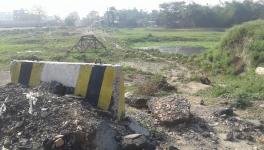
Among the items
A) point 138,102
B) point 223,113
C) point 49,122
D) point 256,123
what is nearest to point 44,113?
point 49,122

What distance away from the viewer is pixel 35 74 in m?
9.70

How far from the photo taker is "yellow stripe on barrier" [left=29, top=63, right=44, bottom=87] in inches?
378

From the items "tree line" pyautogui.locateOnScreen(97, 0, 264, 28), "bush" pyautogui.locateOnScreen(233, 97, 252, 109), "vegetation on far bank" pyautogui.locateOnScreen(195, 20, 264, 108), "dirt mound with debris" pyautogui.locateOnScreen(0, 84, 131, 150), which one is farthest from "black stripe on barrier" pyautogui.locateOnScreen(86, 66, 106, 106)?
"tree line" pyautogui.locateOnScreen(97, 0, 264, 28)

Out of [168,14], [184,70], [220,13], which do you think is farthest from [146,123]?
[168,14]

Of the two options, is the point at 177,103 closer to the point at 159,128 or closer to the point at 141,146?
the point at 159,128

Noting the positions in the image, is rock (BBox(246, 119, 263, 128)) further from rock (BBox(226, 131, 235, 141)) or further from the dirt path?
the dirt path

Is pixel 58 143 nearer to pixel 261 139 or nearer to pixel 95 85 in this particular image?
pixel 95 85

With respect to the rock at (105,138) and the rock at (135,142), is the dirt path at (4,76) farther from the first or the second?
the rock at (135,142)

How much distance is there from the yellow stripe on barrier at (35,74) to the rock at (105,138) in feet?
9.44

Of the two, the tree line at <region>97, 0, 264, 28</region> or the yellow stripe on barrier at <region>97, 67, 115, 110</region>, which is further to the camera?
the tree line at <region>97, 0, 264, 28</region>

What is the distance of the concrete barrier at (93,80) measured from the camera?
8.09m

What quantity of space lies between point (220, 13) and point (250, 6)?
5.85 metres

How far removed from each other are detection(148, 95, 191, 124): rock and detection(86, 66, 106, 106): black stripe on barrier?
5.04 ft

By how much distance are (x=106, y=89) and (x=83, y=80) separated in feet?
2.00
